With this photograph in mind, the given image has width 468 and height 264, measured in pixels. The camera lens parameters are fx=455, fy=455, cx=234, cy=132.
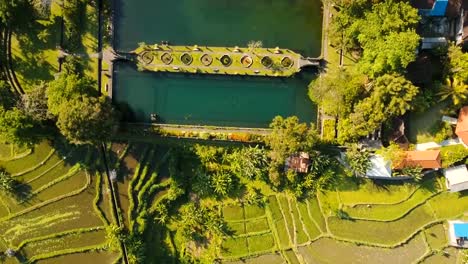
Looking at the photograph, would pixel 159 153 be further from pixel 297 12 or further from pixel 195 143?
pixel 297 12

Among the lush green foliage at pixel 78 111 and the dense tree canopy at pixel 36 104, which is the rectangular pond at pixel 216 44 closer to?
the lush green foliage at pixel 78 111

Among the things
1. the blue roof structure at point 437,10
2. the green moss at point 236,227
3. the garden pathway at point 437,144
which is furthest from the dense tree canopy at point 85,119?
the blue roof structure at point 437,10

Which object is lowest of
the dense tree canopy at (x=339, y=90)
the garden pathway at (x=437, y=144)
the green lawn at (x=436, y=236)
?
the green lawn at (x=436, y=236)

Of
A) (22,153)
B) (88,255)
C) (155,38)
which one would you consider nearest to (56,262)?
(88,255)

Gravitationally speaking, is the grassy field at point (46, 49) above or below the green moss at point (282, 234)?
above

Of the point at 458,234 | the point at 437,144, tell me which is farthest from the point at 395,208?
the point at 437,144

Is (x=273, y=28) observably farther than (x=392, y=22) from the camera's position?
Yes
